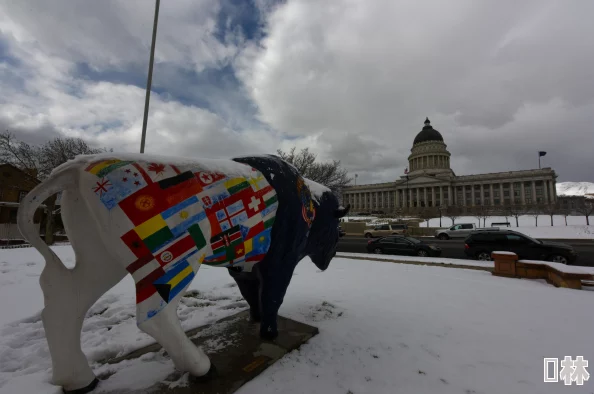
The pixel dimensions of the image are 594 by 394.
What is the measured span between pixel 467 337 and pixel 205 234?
12.1 ft

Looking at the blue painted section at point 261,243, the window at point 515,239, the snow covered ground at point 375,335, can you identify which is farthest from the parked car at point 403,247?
the blue painted section at point 261,243

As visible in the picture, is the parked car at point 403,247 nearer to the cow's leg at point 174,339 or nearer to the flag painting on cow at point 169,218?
the flag painting on cow at point 169,218

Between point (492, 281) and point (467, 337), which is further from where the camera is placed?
point (492, 281)

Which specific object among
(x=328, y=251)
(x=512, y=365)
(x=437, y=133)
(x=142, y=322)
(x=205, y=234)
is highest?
(x=437, y=133)

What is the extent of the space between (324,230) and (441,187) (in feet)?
281

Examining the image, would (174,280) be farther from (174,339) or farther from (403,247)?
(403,247)

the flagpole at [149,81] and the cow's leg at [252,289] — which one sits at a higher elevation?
the flagpole at [149,81]

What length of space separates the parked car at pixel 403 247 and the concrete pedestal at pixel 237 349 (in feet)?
38.6

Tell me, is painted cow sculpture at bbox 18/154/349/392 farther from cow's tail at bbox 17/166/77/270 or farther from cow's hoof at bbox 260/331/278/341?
cow's hoof at bbox 260/331/278/341

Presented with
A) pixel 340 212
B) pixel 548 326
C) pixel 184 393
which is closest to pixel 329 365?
pixel 184 393

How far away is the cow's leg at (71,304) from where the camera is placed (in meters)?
2.10

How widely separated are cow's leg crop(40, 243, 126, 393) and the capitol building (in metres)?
60.8

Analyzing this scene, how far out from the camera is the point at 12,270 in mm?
6410

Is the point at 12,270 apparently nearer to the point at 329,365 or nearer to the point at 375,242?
the point at 329,365
